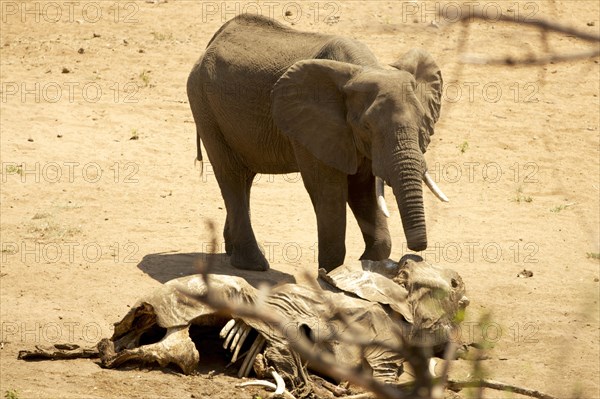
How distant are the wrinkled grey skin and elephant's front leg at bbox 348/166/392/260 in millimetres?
1187

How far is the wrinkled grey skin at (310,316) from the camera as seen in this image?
639 centimetres

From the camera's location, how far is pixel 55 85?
14.3m

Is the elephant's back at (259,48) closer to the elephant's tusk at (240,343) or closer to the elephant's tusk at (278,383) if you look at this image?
the elephant's tusk at (240,343)

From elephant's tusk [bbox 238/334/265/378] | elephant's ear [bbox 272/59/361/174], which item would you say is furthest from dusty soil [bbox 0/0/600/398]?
elephant's ear [bbox 272/59/361/174]

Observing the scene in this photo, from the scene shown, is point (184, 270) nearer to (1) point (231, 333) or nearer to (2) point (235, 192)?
(2) point (235, 192)

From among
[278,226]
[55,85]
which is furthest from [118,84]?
[278,226]

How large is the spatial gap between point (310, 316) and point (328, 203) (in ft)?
5.68

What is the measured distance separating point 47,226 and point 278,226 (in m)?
2.17

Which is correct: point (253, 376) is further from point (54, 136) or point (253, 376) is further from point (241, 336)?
point (54, 136)

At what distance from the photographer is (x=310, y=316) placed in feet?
21.5

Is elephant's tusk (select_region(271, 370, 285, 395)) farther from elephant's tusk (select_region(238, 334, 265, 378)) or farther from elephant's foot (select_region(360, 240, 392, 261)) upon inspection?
elephant's foot (select_region(360, 240, 392, 261))

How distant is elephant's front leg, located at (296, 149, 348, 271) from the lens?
26.8ft

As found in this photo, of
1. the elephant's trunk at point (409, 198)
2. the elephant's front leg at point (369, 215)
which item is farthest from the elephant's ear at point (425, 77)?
the elephant's trunk at point (409, 198)

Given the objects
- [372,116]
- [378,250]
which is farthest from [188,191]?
[372,116]
